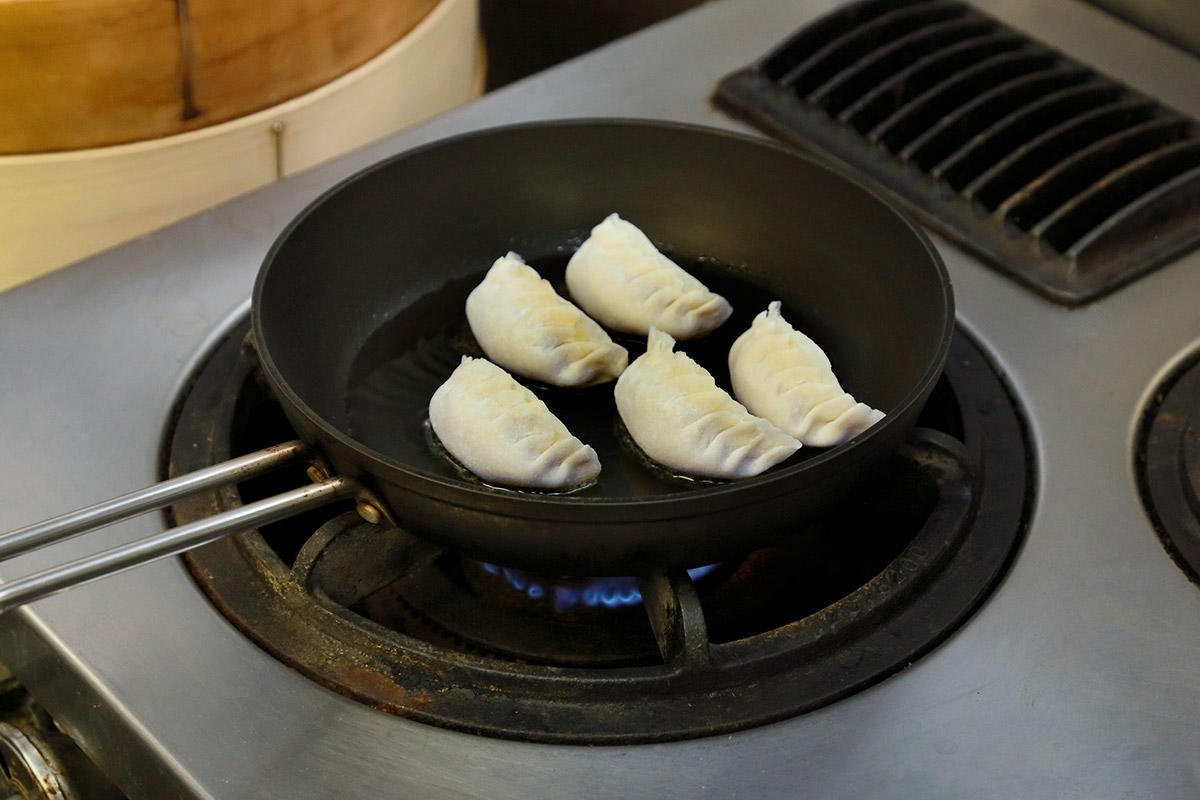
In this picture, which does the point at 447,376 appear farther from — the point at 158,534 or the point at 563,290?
the point at 158,534

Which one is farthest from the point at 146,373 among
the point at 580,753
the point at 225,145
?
the point at 580,753

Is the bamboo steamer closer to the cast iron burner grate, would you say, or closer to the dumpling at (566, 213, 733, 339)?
the cast iron burner grate

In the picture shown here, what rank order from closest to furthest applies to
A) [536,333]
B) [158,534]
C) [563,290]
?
[158,534] < [536,333] < [563,290]

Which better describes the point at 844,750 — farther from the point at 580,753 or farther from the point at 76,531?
the point at 76,531

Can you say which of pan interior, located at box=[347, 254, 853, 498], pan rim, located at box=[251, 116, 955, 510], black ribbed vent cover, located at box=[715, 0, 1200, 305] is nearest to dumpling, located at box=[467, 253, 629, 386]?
pan interior, located at box=[347, 254, 853, 498]

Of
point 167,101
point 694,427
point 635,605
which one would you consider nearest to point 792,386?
point 694,427

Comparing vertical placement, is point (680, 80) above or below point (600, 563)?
above

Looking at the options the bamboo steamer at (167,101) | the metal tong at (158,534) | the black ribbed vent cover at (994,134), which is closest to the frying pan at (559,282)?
the metal tong at (158,534)
